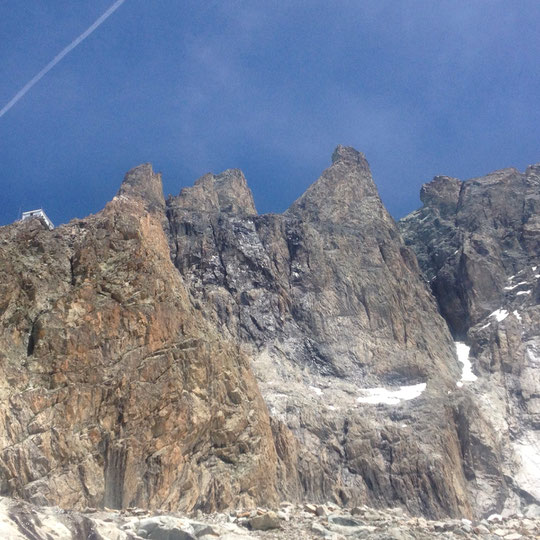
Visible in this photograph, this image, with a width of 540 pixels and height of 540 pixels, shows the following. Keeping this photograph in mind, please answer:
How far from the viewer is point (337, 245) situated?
127m

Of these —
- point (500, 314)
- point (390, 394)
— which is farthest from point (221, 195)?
point (390, 394)

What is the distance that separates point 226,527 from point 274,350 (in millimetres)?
75095

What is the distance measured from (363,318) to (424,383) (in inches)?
656

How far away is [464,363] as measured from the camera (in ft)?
386

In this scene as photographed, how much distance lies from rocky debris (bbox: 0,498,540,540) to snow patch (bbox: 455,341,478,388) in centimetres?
7903

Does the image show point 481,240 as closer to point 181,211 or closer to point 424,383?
point 424,383

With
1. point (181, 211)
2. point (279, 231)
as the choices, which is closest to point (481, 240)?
point (279, 231)

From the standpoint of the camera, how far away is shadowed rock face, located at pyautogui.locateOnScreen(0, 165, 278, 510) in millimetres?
42219

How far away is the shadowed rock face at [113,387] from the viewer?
139 feet

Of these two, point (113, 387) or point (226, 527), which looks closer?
→ point (226, 527)

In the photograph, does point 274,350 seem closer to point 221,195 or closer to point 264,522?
point 221,195

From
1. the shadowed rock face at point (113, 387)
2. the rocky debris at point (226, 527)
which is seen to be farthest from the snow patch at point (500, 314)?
the rocky debris at point (226, 527)

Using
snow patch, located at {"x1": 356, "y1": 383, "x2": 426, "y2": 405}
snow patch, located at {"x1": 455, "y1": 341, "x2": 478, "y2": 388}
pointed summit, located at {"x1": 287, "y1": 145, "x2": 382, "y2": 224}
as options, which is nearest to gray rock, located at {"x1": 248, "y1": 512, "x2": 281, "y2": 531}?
snow patch, located at {"x1": 356, "y1": 383, "x2": 426, "y2": 405}

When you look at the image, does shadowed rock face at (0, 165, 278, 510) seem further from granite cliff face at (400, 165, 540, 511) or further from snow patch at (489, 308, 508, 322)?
snow patch at (489, 308, 508, 322)
